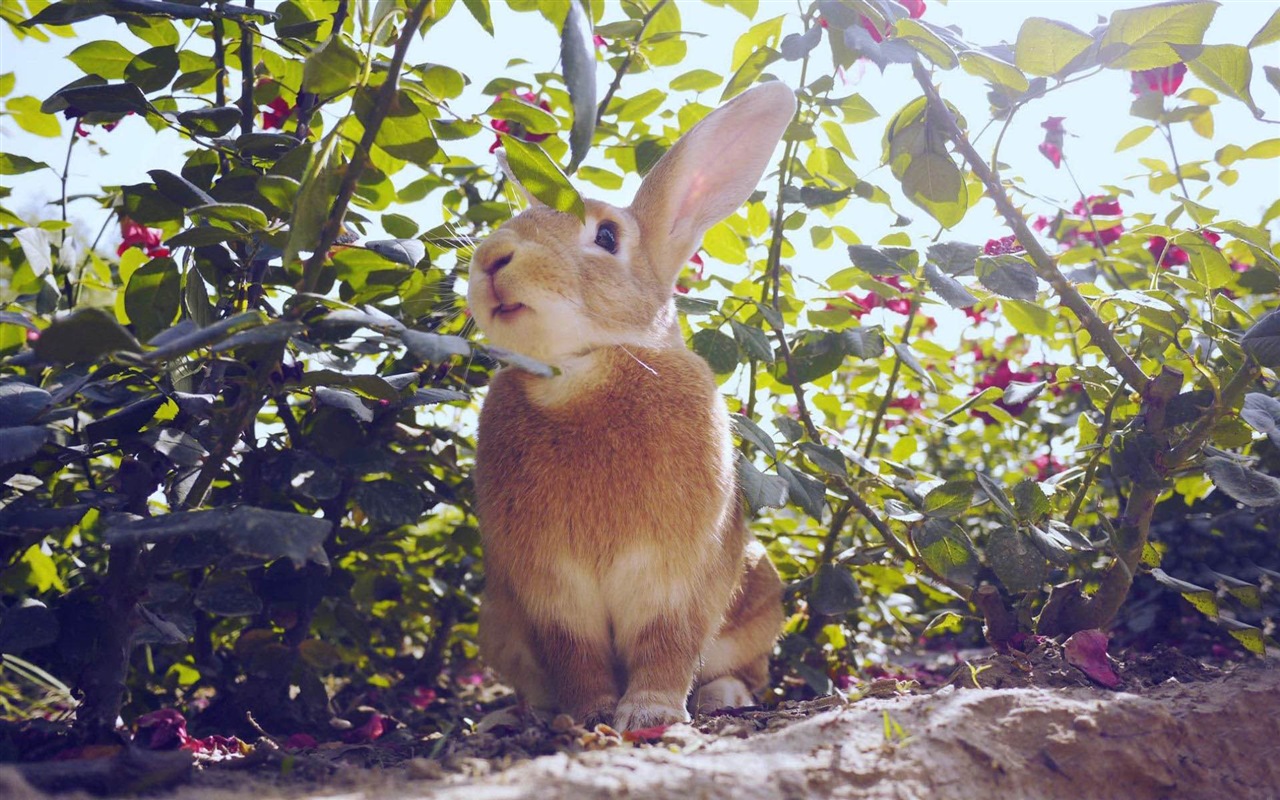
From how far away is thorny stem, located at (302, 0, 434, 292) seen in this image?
1.70 metres

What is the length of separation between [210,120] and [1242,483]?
2.68m

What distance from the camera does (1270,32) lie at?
2.21 meters

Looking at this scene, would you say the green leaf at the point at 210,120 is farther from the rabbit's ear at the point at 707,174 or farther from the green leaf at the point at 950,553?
the green leaf at the point at 950,553

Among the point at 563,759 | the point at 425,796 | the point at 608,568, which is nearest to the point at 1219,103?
the point at 608,568

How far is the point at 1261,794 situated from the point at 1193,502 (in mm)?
1592

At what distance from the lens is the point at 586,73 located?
61.7 inches

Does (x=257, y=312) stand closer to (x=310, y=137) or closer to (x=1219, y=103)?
(x=310, y=137)

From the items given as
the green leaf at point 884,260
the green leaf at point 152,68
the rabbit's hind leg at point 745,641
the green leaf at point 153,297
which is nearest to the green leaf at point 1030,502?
the green leaf at point 884,260

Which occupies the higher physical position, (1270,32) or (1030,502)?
(1270,32)

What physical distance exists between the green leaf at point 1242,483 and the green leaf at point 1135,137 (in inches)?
54.8

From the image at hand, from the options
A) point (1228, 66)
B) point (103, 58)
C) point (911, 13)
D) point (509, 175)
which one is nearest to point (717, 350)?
point (509, 175)

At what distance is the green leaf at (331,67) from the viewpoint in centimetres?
171

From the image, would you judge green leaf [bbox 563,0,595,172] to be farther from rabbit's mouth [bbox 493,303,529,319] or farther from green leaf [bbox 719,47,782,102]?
green leaf [bbox 719,47,782,102]

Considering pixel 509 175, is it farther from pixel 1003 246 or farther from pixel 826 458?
pixel 1003 246
